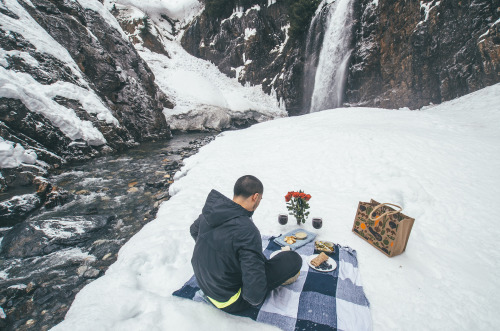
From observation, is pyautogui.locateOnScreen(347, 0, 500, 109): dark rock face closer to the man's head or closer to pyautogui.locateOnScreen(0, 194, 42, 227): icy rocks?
the man's head

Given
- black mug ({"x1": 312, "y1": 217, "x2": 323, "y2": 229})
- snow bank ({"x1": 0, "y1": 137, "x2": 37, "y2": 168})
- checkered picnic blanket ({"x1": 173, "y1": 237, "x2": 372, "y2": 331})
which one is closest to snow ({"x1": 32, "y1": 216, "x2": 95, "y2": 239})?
checkered picnic blanket ({"x1": 173, "y1": 237, "x2": 372, "y2": 331})

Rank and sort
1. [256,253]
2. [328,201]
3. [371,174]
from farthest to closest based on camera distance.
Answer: [371,174]
[328,201]
[256,253]

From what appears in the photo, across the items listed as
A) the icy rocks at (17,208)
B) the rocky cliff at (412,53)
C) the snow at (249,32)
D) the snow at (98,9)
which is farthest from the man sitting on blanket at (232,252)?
the snow at (249,32)

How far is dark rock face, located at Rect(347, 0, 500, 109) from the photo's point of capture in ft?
36.9

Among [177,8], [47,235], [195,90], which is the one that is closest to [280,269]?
[47,235]

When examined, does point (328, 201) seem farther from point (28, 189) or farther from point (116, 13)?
point (116, 13)

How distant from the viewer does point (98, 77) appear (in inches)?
544

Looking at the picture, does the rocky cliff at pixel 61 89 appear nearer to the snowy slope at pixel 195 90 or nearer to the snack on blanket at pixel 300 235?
the snowy slope at pixel 195 90

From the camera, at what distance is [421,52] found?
14.1 meters

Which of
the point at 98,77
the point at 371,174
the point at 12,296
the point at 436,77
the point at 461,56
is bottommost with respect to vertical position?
the point at 12,296

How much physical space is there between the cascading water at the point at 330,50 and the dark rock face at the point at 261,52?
14.6ft

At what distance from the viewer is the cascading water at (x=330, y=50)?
63.7 ft

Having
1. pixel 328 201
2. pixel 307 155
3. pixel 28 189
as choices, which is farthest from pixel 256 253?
pixel 28 189

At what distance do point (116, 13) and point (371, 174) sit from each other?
43956mm
